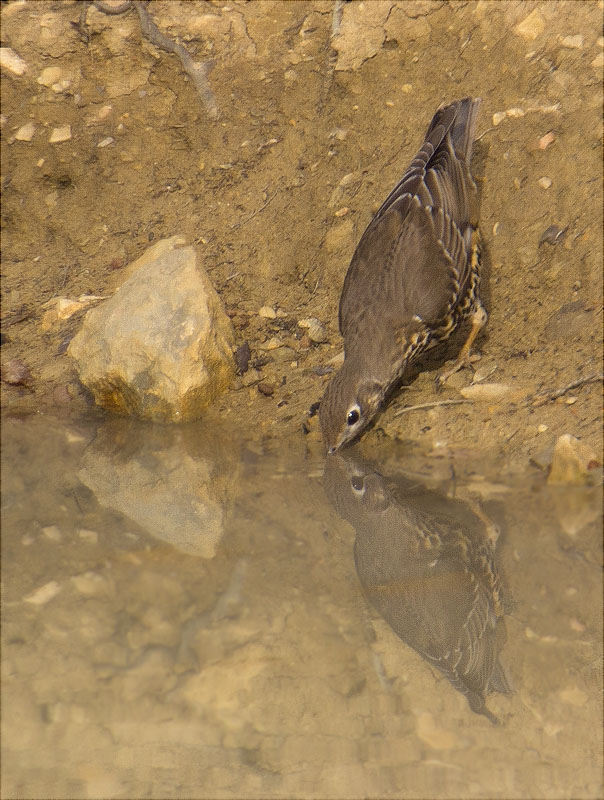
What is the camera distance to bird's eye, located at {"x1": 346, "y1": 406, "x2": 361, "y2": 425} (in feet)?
13.4

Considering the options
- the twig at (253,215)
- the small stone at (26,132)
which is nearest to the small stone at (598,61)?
the twig at (253,215)

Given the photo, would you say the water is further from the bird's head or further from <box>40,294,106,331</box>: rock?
<box>40,294,106,331</box>: rock

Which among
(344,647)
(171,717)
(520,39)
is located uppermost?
(520,39)

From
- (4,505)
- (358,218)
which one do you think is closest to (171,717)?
(4,505)

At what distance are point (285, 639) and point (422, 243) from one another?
102 inches

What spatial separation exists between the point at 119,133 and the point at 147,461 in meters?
2.95

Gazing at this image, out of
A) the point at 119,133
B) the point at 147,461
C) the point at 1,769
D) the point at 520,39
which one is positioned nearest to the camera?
the point at 1,769

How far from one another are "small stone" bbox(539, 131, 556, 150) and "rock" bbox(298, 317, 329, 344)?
1827 millimetres

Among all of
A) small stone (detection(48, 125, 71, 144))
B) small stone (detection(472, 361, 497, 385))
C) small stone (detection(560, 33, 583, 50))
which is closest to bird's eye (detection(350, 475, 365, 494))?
small stone (detection(472, 361, 497, 385))

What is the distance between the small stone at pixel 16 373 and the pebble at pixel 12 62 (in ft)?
7.83

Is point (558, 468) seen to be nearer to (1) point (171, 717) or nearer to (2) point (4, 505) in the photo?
(1) point (171, 717)

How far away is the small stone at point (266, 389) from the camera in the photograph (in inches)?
181

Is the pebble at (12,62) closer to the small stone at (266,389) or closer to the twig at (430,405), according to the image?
the small stone at (266,389)

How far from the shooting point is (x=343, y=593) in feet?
10.2
